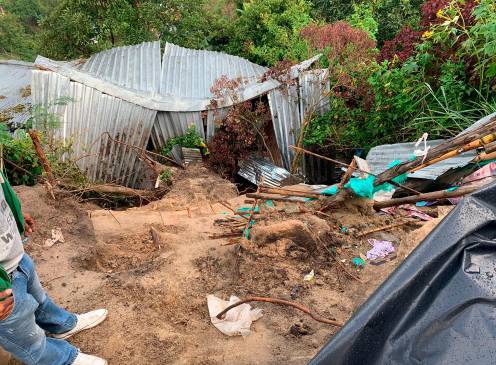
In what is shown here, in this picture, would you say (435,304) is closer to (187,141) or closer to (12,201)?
(12,201)

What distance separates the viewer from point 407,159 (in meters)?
4.80

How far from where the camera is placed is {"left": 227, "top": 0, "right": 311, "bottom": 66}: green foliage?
10445mm

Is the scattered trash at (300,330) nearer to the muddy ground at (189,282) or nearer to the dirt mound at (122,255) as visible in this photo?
the muddy ground at (189,282)

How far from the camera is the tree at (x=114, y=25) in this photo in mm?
9438

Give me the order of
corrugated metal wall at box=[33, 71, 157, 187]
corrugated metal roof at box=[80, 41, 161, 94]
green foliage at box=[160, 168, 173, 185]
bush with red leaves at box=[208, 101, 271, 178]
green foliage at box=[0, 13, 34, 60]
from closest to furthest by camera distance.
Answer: green foliage at box=[160, 168, 173, 185]
corrugated metal wall at box=[33, 71, 157, 187]
bush with red leaves at box=[208, 101, 271, 178]
corrugated metal roof at box=[80, 41, 161, 94]
green foliage at box=[0, 13, 34, 60]

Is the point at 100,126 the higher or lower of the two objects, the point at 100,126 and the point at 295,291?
the higher

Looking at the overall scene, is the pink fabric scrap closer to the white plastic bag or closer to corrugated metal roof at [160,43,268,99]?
the white plastic bag

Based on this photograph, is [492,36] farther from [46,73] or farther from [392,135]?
[46,73]

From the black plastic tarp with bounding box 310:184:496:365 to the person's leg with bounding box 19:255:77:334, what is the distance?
1746 millimetres

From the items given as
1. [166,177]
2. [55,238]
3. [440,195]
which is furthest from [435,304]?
[166,177]

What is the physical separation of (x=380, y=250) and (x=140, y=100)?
5.46m

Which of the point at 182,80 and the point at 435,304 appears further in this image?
the point at 182,80

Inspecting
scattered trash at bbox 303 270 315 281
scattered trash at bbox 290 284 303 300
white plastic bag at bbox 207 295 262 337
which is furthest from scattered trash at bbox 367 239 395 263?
white plastic bag at bbox 207 295 262 337

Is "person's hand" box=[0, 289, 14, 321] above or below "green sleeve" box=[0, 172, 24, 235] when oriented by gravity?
below
